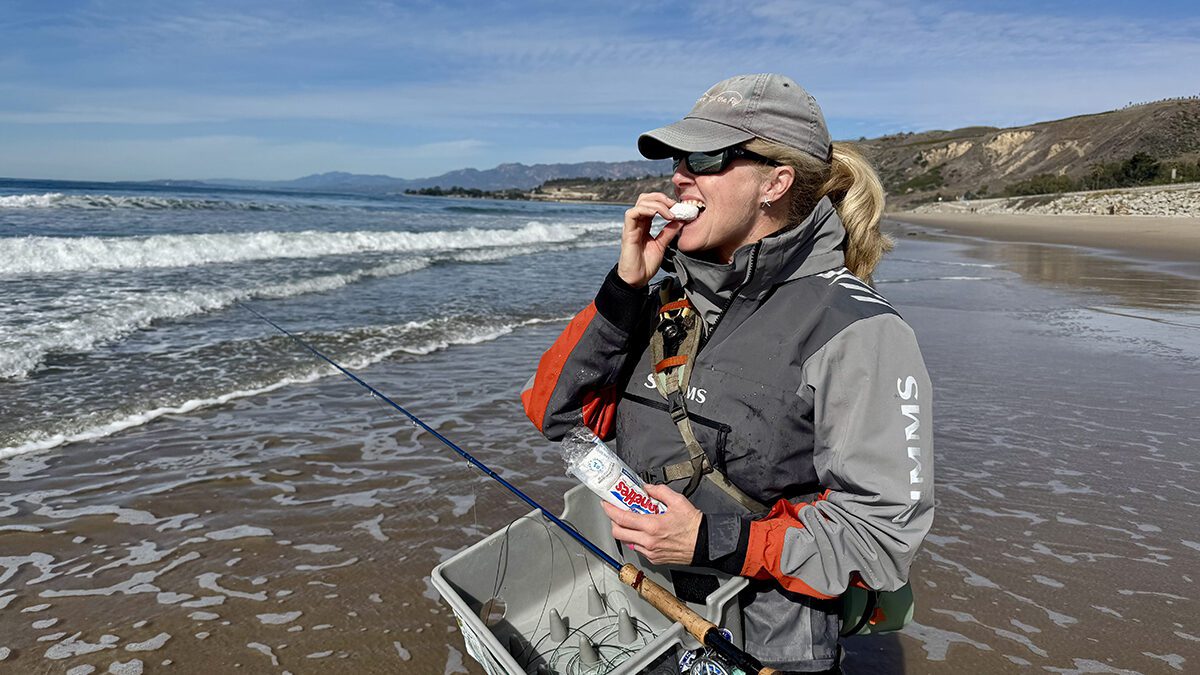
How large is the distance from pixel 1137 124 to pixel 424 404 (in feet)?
283

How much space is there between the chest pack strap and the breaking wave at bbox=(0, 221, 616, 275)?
16.6 meters

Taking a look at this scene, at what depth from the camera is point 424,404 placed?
288 inches

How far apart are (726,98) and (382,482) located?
4.18m

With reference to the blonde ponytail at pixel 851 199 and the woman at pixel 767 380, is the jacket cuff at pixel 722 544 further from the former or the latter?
the blonde ponytail at pixel 851 199

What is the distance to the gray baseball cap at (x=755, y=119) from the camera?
2.23 metres

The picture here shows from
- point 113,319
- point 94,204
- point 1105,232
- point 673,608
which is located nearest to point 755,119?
point 673,608

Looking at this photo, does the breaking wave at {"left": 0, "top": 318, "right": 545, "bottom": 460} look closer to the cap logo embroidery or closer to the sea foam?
the sea foam

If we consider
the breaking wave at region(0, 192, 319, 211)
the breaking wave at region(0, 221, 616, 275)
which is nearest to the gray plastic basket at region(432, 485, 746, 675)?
the breaking wave at region(0, 221, 616, 275)

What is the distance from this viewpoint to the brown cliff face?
6512 cm

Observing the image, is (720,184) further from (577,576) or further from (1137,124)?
(1137,124)

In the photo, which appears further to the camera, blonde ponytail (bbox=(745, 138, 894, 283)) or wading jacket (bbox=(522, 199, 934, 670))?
blonde ponytail (bbox=(745, 138, 894, 283))

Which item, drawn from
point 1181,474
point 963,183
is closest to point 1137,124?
point 963,183

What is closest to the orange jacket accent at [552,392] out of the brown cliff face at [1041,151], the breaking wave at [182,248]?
the breaking wave at [182,248]

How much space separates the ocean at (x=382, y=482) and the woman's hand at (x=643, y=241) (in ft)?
7.18
